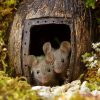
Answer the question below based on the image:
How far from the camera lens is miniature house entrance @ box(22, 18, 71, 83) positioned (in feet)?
11.4

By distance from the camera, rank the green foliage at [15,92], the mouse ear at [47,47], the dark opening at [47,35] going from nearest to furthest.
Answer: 1. the green foliage at [15,92]
2. the mouse ear at [47,47]
3. the dark opening at [47,35]

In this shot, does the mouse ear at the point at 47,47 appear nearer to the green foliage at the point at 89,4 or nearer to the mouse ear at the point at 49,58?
the mouse ear at the point at 49,58

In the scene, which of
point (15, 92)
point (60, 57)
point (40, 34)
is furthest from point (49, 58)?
point (15, 92)

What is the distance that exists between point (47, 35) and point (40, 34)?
0.25 ft

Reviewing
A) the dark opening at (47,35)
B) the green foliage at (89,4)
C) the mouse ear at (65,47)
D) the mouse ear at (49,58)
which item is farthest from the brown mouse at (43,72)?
the green foliage at (89,4)

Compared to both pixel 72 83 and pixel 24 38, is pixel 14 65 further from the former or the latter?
pixel 72 83

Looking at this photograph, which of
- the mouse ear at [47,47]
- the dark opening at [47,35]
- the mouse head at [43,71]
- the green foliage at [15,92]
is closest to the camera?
the green foliage at [15,92]

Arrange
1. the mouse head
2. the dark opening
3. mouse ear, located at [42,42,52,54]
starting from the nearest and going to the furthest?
1. the mouse head
2. mouse ear, located at [42,42,52,54]
3. the dark opening

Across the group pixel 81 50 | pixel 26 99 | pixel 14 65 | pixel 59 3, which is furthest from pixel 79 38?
pixel 26 99

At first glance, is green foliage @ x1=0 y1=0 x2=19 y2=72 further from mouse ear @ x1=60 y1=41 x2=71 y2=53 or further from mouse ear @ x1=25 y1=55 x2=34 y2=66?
mouse ear @ x1=60 y1=41 x2=71 y2=53

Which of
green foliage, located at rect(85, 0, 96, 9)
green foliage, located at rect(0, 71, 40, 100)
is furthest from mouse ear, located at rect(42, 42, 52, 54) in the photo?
green foliage, located at rect(0, 71, 40, 100)

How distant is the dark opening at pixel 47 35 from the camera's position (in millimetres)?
3834

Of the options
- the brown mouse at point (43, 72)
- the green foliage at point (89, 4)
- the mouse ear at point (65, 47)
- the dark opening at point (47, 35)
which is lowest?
the brown mouse at point (43, 72)

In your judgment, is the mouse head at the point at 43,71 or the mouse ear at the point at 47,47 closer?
the mouse head at the point at 43,71
